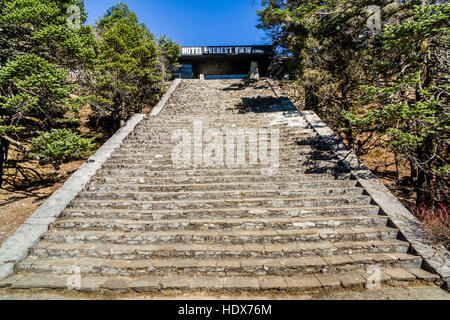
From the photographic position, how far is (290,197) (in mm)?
4449

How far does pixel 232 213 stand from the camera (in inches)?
159

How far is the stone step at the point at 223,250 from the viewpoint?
334 cm

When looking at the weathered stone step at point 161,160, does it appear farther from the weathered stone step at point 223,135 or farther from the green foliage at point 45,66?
the weathered stone step at point 223,135

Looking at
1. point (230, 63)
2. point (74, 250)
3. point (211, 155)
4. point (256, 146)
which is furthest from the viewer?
point (230, 63)

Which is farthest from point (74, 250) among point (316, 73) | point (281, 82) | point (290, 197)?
point (281, 82)

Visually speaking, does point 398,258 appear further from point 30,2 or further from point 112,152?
point 30,2

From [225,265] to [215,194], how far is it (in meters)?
1.60

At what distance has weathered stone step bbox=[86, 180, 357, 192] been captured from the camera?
4.70m

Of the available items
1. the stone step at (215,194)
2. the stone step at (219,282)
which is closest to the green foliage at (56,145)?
the stone step at (215,194)

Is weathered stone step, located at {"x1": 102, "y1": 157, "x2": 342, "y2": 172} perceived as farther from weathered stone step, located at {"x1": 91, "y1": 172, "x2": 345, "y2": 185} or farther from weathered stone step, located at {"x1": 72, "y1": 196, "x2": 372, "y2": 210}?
weathered stone step, located at {"x1": 72, "y1": 196, "x2": 372, "y2": 210}

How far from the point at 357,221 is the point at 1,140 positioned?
9.37 meters

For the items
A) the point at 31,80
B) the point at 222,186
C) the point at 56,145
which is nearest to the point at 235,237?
the point at 222,186

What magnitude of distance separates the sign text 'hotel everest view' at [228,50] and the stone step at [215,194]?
18505 millimetres

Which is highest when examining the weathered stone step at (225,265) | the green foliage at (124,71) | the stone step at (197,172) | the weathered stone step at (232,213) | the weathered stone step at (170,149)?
the green foliage at (124,71)
